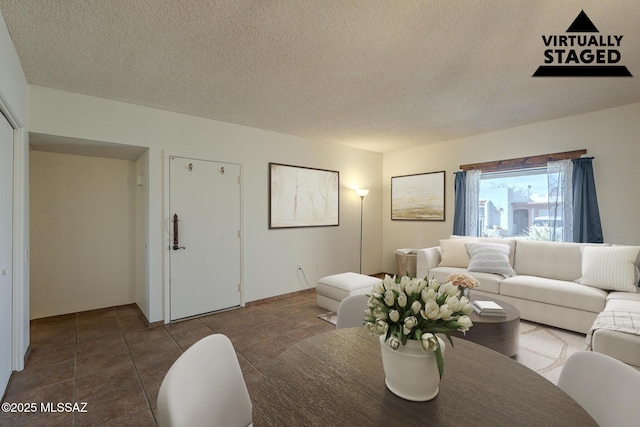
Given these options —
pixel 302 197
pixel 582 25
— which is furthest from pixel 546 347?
pixel 302 197

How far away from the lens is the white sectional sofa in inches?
94.7

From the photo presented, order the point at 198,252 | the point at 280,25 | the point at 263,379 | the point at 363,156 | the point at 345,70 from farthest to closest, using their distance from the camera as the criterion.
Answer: the point at 363,156
the point at 198,252
the point at 345,70
the point at 280,25
the point at 263,379

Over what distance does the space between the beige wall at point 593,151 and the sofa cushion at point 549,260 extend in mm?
559

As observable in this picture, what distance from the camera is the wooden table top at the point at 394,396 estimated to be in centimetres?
85

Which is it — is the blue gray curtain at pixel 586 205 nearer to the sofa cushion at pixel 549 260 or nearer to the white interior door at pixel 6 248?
the sofa cushion at pixel 549 260

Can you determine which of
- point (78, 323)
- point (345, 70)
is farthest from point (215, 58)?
point (78, 323)

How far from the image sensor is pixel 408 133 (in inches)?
180

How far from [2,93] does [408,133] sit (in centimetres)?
436

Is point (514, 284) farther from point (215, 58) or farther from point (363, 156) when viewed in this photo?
point (215, 58)

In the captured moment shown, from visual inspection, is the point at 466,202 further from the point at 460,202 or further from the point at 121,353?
the point at 121,353

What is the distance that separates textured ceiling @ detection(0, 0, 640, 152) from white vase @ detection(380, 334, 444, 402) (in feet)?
6.24

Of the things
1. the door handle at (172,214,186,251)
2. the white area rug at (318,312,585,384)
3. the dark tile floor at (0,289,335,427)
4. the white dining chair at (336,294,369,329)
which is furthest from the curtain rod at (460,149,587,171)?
the door handle at (172,214,186,251)

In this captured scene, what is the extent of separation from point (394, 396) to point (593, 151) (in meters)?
4.34

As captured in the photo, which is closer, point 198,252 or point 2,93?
point 2,93
